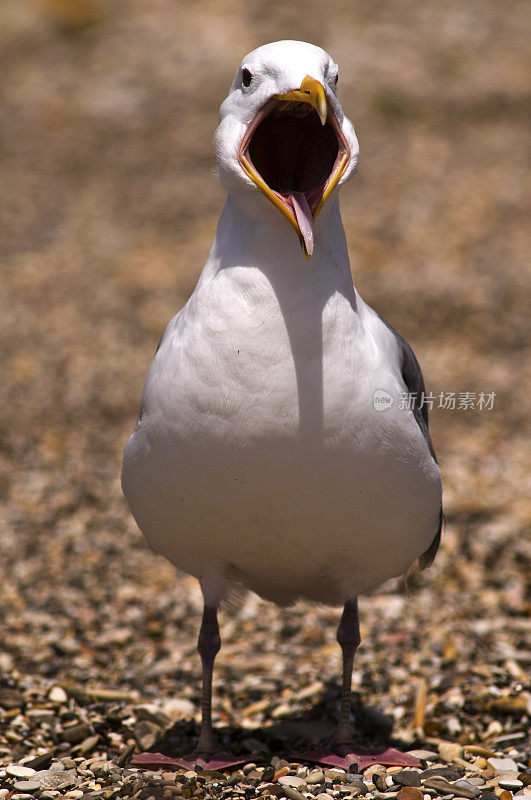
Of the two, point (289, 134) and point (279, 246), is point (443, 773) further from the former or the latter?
point (289, 134)

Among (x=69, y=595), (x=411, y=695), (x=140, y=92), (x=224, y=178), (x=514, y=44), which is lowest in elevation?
(x=411, y=695)

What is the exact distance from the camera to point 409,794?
2.97m

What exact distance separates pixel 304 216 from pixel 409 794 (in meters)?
1.78

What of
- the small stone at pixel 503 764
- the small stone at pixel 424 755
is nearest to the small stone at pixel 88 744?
the small stone at pixel 424 755

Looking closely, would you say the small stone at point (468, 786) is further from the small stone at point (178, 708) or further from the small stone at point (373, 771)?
the small stone at point (178, 708)

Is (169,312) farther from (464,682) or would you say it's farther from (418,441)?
(418,441)

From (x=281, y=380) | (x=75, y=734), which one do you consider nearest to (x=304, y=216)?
(x=281, y=380)

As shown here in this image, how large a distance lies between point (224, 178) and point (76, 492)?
352cm

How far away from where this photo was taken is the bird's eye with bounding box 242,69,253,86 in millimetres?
2872

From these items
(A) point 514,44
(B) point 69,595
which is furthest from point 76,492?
(A) point 514,44

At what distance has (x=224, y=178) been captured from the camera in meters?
2.92

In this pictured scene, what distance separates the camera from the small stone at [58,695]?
13.2ft

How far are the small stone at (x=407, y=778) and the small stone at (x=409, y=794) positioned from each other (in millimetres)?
90

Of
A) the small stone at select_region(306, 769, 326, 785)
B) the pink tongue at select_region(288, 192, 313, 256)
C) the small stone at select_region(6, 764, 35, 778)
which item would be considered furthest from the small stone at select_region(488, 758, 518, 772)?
the pink tongue at select_region(288, 192, 313, 256)
